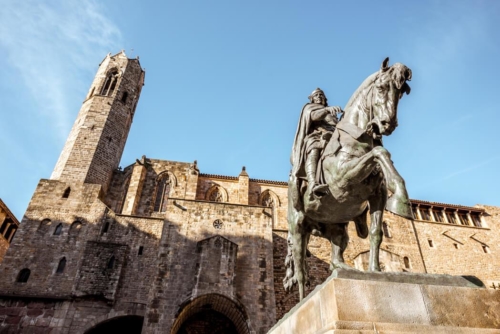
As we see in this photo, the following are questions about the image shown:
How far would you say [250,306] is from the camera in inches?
627

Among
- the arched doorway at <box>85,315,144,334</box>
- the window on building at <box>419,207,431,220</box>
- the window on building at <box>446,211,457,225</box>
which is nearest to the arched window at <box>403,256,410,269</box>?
the window on building at <box>419,207,431,220</box>

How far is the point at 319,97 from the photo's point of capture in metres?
5.71

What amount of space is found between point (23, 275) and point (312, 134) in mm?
19394

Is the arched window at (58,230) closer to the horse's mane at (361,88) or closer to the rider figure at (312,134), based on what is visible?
the rider figure at (312,134)

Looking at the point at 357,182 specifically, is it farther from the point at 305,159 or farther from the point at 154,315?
the point at 154,315

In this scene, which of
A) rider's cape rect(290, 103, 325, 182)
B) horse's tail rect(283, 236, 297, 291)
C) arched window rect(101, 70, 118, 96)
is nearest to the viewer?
rider's cape rect(290, 103, 325, 182)

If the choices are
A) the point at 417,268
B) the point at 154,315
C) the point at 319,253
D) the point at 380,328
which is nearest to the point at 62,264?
the point at 154,315

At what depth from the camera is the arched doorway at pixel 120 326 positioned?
16797 millimetres

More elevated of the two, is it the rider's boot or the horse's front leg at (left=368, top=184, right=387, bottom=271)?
the rider's boot

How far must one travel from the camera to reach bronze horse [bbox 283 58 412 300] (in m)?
3.65

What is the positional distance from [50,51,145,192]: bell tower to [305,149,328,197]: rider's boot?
22281 millimetres

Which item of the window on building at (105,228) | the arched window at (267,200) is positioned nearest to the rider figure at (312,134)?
the window on building at (105,228)

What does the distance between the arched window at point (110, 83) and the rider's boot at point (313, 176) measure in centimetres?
2821

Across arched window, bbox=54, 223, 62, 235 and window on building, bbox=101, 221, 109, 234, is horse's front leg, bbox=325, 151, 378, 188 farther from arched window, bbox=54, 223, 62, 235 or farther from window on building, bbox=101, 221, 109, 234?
arched window, bbox=54, 223, 62, 235
